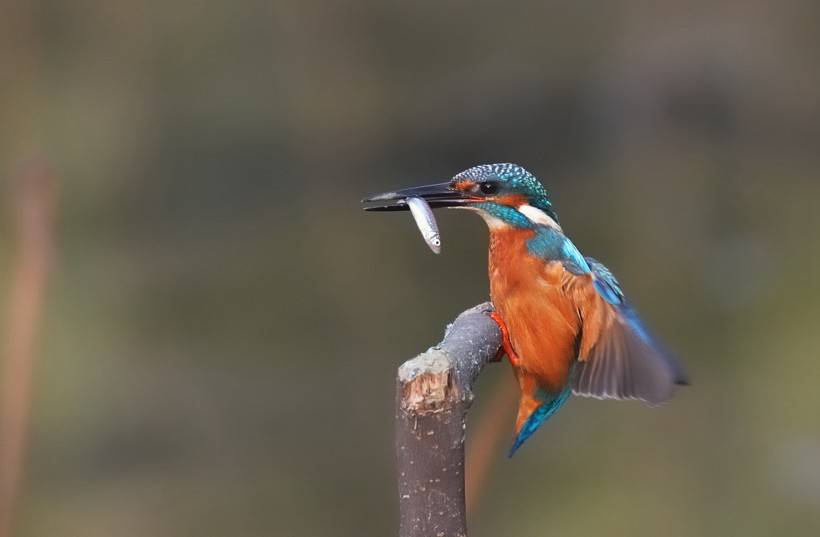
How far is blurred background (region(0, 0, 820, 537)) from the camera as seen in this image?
365 centimetres

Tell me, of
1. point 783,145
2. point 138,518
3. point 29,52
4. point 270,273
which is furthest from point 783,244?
point 29,52

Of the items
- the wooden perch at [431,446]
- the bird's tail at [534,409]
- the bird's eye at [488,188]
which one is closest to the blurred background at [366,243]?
the bird's tail at [534,409]

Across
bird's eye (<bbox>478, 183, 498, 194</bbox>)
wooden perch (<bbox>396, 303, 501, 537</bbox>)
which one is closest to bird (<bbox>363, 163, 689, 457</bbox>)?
bird's eye (<bbox>478, 183, 498, 194</bbox>)

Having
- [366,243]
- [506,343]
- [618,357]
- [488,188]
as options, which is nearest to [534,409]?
[506,343]

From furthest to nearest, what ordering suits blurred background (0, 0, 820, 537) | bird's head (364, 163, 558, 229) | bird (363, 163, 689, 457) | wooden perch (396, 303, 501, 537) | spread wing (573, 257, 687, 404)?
blurred background (0, 0, 820, 537) < bird's head (364, 163, 558, 229) < bird (363, 163, 689, 457) < spread wing (573, 257, 687, 404) < wooden perch (396, 303, 501, 537)

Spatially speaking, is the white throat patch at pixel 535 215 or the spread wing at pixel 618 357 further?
the white throat patch at pixel 535 215

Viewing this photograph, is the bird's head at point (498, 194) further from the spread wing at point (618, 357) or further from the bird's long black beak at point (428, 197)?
the spread wing at point (618, 357)

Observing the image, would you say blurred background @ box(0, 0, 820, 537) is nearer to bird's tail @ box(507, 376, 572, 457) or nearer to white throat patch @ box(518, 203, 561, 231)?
bird's tail @ box(507, 376, 572, 457)

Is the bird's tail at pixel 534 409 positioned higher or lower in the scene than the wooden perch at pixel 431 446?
lower

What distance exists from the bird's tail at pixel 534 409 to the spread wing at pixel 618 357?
0.10m

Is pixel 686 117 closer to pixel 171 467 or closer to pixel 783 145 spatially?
pixel 783 145

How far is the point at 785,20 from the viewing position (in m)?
6.47

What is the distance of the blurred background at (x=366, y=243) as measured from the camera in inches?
144

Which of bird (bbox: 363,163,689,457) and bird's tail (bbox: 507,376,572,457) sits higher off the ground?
bird (bbox: 363,163,689,457)
